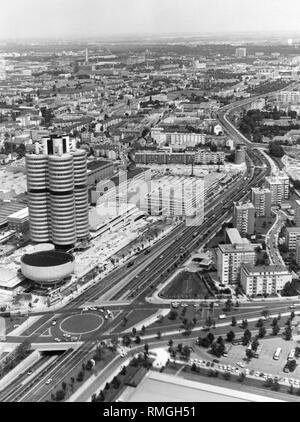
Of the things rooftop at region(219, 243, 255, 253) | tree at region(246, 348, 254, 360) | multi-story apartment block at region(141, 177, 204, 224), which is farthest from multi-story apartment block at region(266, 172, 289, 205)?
tree at region(246, 348, 254, 360)

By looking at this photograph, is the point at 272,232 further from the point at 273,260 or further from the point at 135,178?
the point at 135,178

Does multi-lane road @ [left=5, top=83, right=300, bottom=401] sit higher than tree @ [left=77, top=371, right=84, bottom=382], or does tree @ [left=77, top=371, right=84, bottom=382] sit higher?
tree @ [left=77, top=371, right=84, bottom=382]

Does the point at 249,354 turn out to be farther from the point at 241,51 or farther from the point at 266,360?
the point at 241,51

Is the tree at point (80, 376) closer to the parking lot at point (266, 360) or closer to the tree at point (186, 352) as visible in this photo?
the tree at point (186, 352)

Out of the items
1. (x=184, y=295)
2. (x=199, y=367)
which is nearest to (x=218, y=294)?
(x=184, y=295)

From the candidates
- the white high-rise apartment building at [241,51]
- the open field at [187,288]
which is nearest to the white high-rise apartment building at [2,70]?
the white high-rise apartment building at [241,51]

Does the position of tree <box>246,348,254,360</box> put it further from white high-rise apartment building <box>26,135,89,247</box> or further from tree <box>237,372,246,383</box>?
white high-rise apartment building <box>26,135,89,247</box>

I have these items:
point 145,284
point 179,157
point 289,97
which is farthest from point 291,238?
point 289,97
